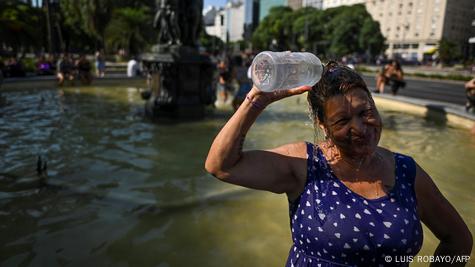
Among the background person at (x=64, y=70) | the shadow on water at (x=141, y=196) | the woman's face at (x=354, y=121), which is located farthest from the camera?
the background person at (x=64, y=70)

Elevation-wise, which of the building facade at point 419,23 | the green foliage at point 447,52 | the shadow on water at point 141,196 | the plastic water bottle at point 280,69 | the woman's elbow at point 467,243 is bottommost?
the shadow on water at point 141,196

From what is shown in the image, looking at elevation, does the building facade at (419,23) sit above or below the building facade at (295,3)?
below

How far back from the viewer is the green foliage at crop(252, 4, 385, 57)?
243 feet

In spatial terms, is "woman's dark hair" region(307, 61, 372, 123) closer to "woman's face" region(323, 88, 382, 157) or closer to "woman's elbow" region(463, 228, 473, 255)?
"woman's face" region(323, 88, 382, 157)

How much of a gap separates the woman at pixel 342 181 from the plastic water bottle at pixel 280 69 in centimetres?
5

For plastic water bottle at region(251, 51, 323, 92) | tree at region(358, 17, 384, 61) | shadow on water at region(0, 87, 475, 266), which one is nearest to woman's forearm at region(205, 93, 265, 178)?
plastic water bottle at region(251, 51, 323, 92)

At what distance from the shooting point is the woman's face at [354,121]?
191 cm

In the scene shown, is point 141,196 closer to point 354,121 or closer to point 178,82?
point 354,121

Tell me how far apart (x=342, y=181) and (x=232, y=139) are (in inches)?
23.6

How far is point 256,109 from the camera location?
1796mm

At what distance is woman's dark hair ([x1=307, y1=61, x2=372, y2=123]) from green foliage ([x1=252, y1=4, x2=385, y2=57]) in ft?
203

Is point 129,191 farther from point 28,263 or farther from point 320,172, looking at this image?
point 320,172

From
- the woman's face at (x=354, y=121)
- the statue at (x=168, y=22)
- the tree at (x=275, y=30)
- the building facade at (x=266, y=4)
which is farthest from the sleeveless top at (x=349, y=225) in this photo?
the building facade at (x=266, y=4)

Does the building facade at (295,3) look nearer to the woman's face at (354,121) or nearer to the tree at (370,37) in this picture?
the tree at (370,37)
